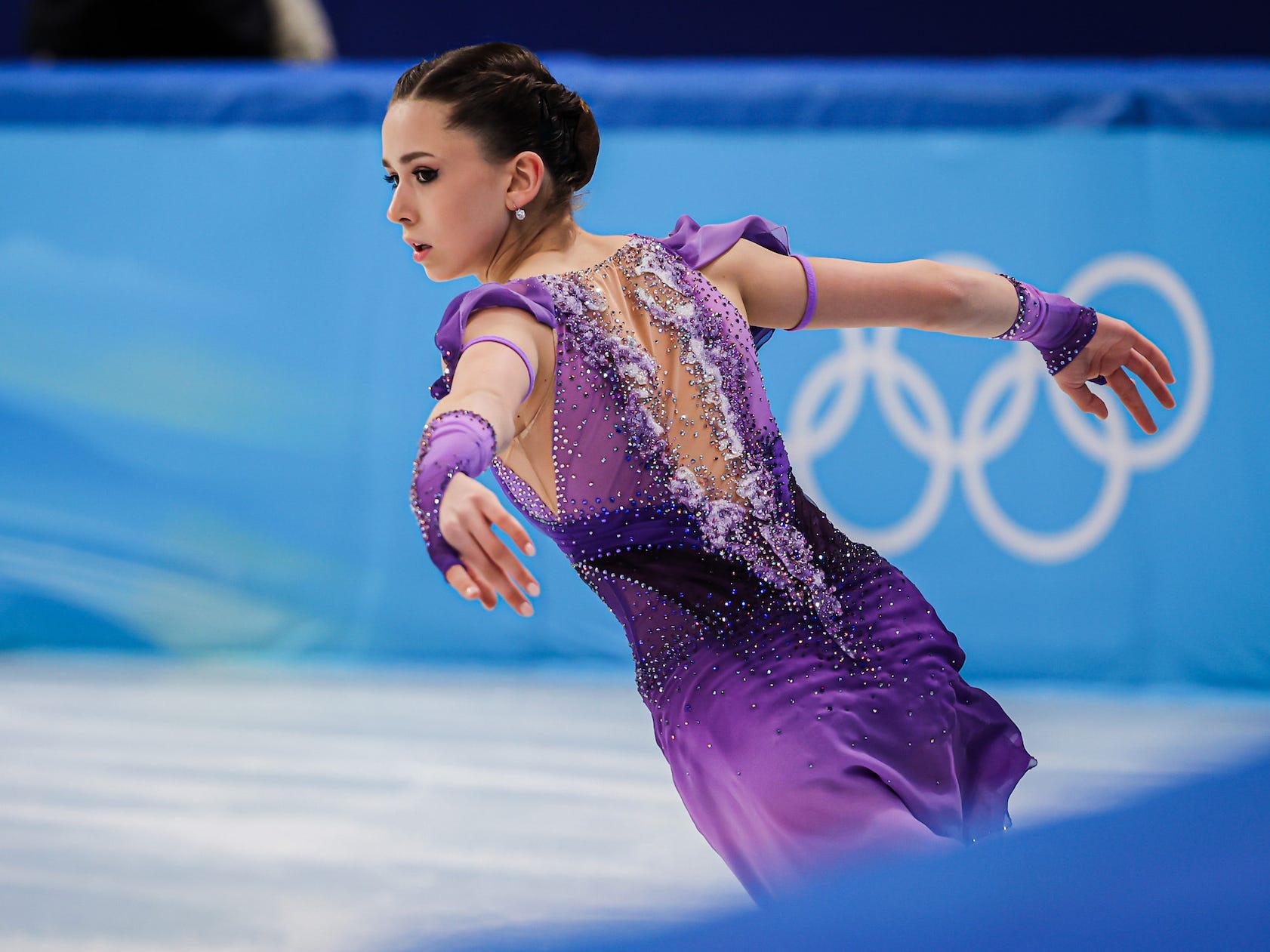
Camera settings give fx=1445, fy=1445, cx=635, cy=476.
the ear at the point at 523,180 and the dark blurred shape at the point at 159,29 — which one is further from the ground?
the dark blurred shape at the point at 159,29

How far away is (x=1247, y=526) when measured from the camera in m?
4.31

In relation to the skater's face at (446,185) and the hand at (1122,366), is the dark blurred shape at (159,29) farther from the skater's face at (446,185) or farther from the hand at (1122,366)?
the hand at (1122,366)

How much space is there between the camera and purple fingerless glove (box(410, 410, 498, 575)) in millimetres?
1448

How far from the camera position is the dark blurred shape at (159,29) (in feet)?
17.9

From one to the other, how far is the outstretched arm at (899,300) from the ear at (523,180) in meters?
0.27

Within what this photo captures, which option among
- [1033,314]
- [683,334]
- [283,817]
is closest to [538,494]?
[683,334]

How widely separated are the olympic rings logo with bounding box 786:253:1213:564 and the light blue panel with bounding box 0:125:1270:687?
0.4 inches

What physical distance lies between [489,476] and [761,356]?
1.01m

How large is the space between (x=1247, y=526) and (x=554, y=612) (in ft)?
6.99

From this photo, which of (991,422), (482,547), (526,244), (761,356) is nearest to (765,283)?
(526,244)

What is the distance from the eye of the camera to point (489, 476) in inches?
189

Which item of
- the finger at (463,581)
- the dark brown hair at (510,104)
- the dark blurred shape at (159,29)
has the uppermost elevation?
the dark blurred shape at (159,29)

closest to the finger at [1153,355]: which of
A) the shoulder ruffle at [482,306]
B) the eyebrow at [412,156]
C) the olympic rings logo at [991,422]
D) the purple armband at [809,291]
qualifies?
the purple armband at [809,291]

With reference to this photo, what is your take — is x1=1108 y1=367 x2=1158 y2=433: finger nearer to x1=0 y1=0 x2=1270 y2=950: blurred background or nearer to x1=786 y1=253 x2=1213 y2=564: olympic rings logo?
x1=0 y1=0 x2=1270 y2=950: blurred background
